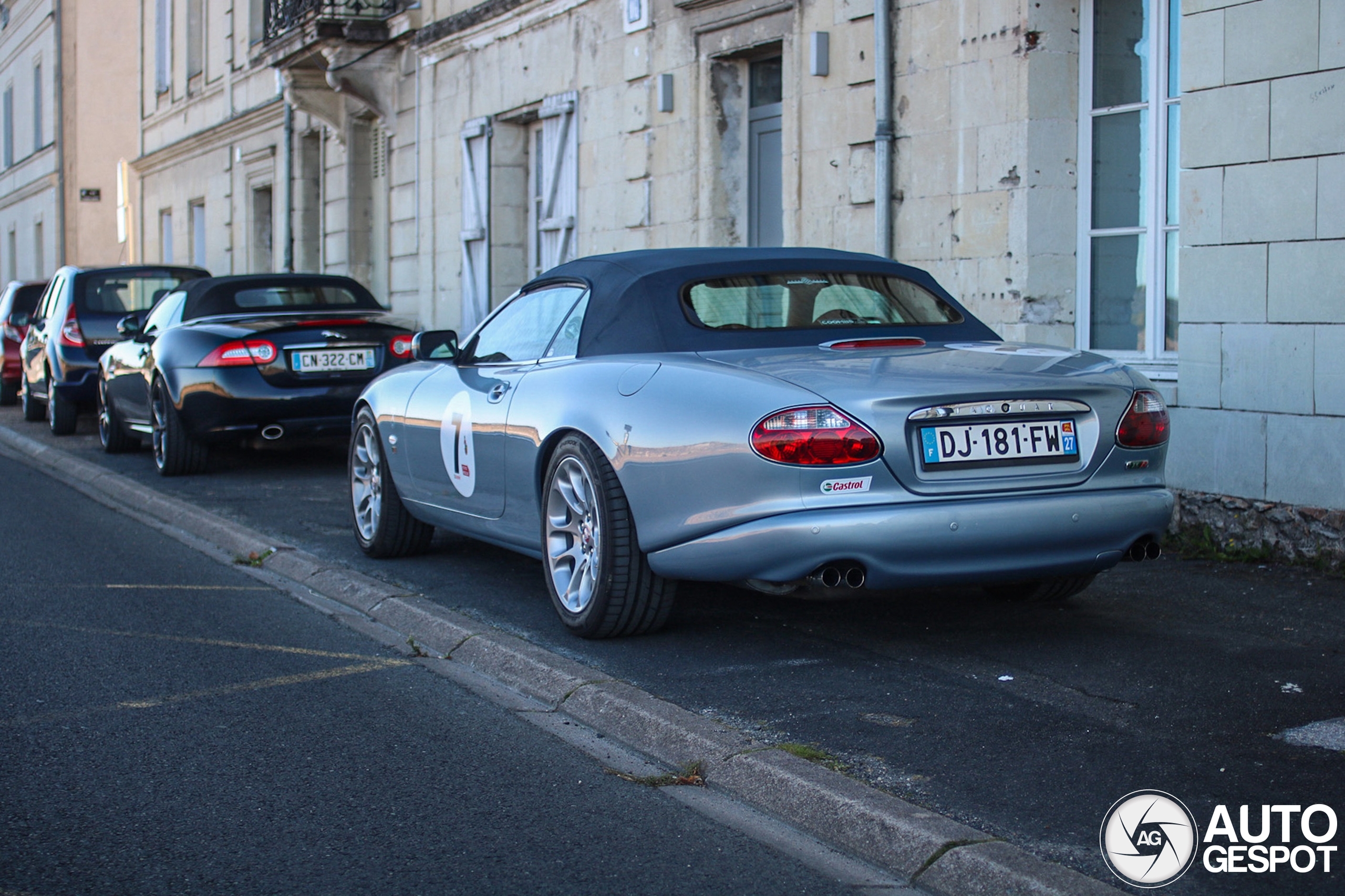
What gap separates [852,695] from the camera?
4.71 meters

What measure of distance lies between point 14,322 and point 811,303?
1763cm

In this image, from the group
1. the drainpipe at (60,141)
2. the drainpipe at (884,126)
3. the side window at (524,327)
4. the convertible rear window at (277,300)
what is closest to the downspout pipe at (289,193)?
the convertible rear window at (277,300)

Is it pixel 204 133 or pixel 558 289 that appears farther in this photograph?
pixel 204 133

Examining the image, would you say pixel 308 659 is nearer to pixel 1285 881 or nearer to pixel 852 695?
pixel 852 695

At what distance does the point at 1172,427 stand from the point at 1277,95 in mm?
1769

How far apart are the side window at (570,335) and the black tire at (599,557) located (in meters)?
0.47

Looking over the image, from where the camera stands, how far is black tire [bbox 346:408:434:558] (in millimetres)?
7492

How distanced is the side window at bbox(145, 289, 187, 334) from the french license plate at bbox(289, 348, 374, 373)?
4.99 ft

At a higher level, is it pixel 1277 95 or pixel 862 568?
pixel 1277 95

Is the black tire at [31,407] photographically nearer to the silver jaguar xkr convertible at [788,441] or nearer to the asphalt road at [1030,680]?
the asphalt road at [1030,680]

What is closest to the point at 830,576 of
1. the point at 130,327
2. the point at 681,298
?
the point at 681,298

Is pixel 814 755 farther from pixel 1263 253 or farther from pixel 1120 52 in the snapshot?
pixel 1120 52


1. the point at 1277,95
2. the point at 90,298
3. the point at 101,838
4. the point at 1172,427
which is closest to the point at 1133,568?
the point at 1172,427

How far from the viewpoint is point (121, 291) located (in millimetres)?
15859
